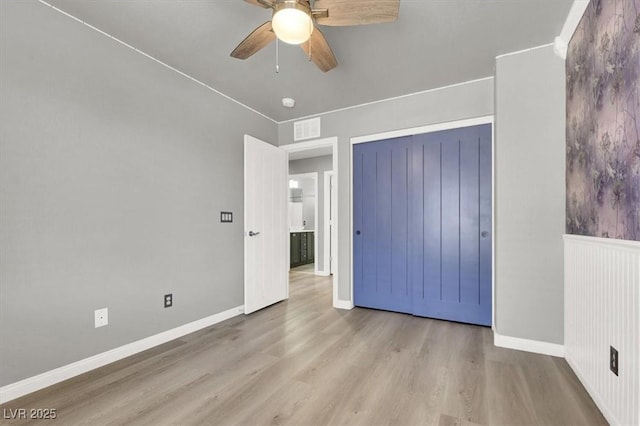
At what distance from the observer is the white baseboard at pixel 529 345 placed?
7.55ft

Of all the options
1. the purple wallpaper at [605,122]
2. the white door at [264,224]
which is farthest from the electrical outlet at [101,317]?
the purple wallpaper at [605,122]

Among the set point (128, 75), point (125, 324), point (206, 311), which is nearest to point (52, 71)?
point (128, 75)

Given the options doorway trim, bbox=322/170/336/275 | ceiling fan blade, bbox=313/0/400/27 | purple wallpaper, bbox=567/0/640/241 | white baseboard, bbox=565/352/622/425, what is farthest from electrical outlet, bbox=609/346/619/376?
doorway trim, bbox=322/170/336/275

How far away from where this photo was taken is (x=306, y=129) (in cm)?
392

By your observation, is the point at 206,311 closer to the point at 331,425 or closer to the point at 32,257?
the point at 32,257

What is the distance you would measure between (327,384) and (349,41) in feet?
8.14

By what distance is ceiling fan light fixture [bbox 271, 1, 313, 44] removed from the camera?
147 cm

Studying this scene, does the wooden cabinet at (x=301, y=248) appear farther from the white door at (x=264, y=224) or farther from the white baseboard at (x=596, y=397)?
the white baseboard at (x=596, y=397)

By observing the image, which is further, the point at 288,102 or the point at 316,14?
the point at 288,102

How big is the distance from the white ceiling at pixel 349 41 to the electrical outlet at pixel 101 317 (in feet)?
6.80

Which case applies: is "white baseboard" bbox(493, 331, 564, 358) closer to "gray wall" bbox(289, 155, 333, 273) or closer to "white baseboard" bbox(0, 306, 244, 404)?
"white baseboard" bbox(0, 306, 244, 404)

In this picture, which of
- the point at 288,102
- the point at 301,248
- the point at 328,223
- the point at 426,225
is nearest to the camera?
the point at 426,225

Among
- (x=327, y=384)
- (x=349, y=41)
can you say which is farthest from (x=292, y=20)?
(x=327, y=384)

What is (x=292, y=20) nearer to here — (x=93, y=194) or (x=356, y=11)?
(x=356, y=11)
